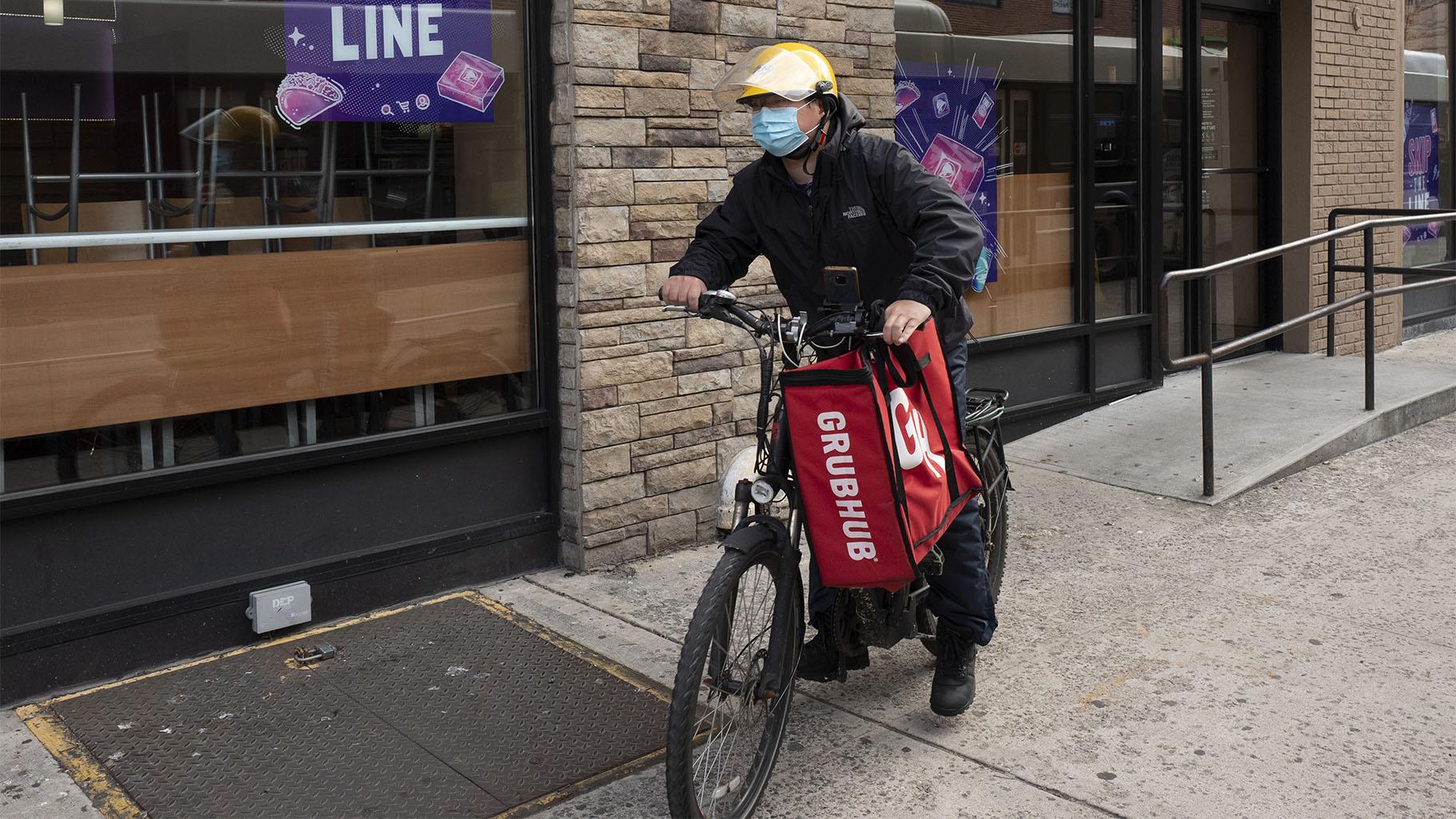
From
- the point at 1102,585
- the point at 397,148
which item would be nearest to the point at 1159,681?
the point at 1102,585

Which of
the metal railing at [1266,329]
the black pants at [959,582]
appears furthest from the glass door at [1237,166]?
the black pants at [959,582]

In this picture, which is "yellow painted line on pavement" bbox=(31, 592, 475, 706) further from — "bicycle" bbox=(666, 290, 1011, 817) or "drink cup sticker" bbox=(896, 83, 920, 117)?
"drink cup sticker" bbox=(896, 83, 920, 117)

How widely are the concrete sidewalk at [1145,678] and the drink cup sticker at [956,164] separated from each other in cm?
190

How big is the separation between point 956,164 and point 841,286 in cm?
400

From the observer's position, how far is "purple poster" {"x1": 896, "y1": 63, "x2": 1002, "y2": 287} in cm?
704

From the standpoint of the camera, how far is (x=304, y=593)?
4680mm

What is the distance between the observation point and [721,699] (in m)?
3.38

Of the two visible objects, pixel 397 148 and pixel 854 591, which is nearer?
pixel 854 591

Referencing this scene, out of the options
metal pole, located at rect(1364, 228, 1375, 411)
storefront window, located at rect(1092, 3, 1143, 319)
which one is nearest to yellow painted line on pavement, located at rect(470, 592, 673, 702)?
storefront window, located at rect(1092, 3, 1143, 319)

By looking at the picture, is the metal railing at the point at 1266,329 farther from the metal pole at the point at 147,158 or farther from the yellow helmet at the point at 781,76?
the metal pole at the point at 147,158

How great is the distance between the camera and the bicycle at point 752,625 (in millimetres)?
3197

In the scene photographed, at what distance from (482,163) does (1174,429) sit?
4066mm

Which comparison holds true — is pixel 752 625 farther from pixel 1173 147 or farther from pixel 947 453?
pixel 1173 147

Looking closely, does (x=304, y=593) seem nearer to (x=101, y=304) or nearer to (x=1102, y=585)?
(x=101, y=304)
